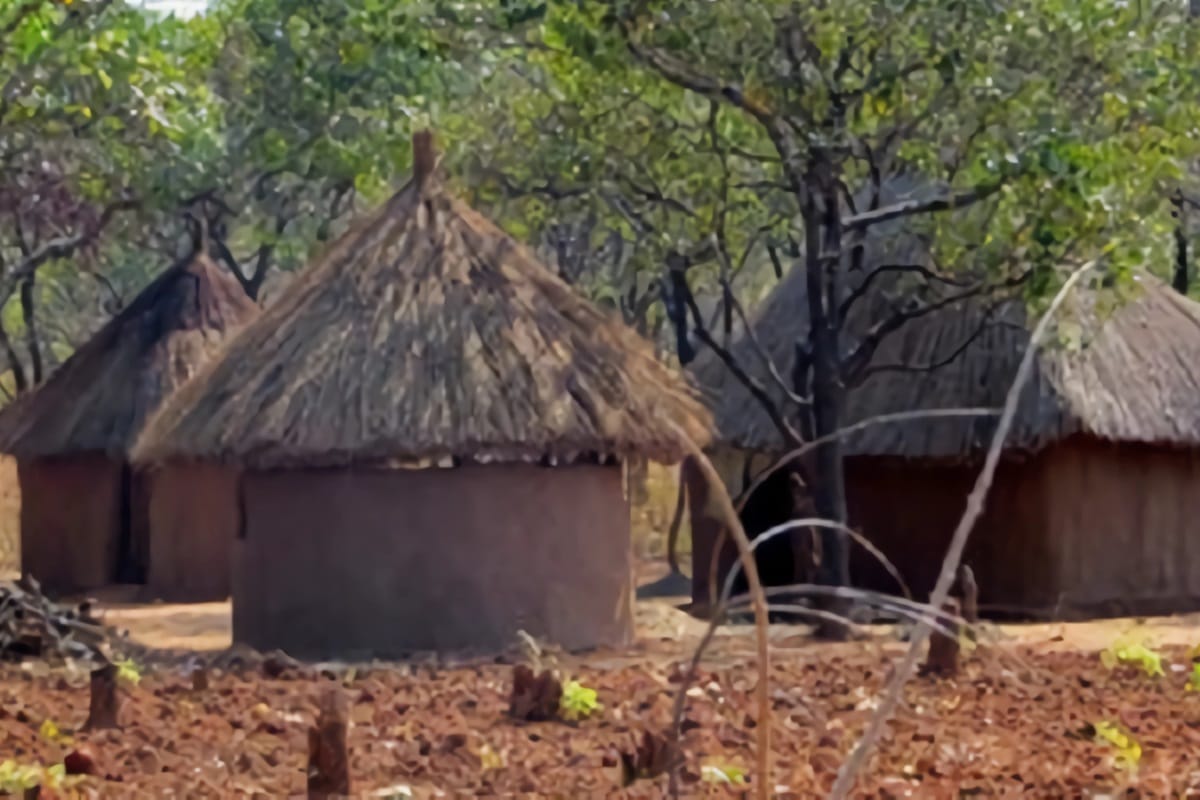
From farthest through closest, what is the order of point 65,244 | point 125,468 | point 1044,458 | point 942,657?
1. point 125,468
2. point 65,244
3. point 1044,458
4. point 942,657

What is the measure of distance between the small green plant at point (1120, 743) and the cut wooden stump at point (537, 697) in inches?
81.2

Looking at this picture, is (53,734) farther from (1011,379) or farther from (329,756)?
(1011,379)

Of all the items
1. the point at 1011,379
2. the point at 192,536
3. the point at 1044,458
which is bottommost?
the point at 192,536

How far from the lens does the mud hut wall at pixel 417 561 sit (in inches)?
431

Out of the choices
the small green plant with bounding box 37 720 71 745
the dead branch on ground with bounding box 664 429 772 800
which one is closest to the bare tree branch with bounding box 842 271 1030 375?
the small green plant with bounding box 37 720 71 745

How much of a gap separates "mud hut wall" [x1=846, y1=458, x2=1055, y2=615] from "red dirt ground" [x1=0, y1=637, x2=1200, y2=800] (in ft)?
14.8

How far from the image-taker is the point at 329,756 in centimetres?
537

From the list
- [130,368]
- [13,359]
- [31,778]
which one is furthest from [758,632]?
[13,359]

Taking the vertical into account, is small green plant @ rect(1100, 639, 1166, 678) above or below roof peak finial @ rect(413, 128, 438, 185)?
below

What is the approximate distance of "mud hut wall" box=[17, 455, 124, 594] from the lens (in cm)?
1786

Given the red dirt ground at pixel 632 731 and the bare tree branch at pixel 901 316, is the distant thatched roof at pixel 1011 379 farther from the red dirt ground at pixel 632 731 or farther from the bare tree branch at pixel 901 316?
the red dirt ground at pixel 632 731

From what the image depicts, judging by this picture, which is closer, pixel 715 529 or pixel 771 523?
pixel 715 529

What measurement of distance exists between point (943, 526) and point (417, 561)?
16.8 ft

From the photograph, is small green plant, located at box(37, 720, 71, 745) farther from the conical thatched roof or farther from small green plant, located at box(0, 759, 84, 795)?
the conical thatched roof
